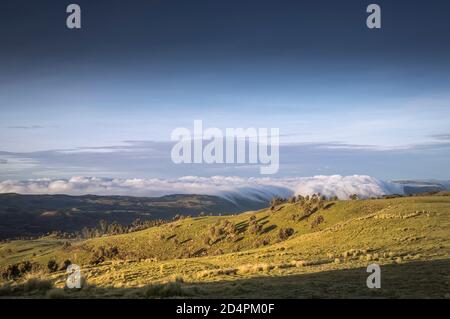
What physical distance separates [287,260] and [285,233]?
39921mm

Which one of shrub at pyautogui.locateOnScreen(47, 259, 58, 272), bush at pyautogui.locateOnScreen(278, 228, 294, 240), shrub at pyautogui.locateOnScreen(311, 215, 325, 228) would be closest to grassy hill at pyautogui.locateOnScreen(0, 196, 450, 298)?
shrub at pyautogui.locateOnScreen(311, 215, 325, 228)

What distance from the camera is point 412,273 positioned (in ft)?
67.3

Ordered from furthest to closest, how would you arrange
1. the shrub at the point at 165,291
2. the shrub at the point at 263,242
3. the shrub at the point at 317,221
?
the shrub at the point at 263,242 < the shrub at the point at 317,221 < the shrub at the point at 165,291

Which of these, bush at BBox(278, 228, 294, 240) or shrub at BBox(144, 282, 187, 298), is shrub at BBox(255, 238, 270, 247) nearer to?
bush at BBox(278, 228, 294, 240)

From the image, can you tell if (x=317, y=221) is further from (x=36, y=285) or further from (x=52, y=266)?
(x=36, y=285)

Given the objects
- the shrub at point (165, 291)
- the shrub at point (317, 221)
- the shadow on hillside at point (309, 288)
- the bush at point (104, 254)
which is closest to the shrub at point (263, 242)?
the shrub at point (317, 221)

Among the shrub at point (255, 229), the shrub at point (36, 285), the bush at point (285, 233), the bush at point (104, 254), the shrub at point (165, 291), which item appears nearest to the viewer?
the shrub at point (165, 291)

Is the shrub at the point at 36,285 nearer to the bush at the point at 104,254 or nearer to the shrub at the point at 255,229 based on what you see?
the shrub at the point at 255,229

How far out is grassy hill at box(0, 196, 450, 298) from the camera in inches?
698

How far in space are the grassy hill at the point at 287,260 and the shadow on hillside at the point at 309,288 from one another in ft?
0.12

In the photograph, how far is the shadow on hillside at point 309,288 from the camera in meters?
16.4
